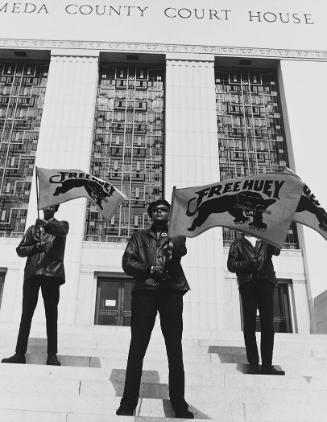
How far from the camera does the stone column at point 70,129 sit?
13.0m

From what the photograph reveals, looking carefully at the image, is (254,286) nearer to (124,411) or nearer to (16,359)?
(124,411)

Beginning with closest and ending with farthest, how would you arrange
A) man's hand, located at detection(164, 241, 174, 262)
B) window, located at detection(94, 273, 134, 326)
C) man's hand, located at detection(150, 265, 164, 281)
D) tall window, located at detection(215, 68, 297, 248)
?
man's hand, located at detection(150, 265, 164, 281), man's hand, located at detection(164, 241, 174, 262), window, located at detection(94, 273, 134, 326), tall window, located at detection(215, 68, 297, 248)

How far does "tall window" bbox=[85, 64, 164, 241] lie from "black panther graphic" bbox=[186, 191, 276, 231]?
970cm

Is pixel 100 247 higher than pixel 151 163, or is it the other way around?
pixel 151 163

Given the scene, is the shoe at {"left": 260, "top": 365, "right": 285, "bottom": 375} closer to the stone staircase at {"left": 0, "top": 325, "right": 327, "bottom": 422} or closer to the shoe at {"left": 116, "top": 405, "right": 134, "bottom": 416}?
the stone staircase at {"left": 0, "top": 325, "right": 327, "bottom": 422}

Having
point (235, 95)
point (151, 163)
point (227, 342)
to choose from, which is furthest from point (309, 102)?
point (227, 342)

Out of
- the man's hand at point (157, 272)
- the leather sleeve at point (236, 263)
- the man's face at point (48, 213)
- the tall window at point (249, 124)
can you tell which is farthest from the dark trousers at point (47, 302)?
the tall window at point (249, 124)

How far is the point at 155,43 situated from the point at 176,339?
15.1 metres

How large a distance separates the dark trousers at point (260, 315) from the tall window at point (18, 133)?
1009 centimetres

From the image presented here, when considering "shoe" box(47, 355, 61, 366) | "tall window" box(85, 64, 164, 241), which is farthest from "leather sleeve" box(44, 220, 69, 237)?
"tall window" box(85, 64, 164, 241)

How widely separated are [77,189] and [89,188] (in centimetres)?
17

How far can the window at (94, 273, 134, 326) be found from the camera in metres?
12.5

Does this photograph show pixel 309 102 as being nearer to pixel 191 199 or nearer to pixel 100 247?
pixel 100 247

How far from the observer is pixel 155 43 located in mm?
16734
